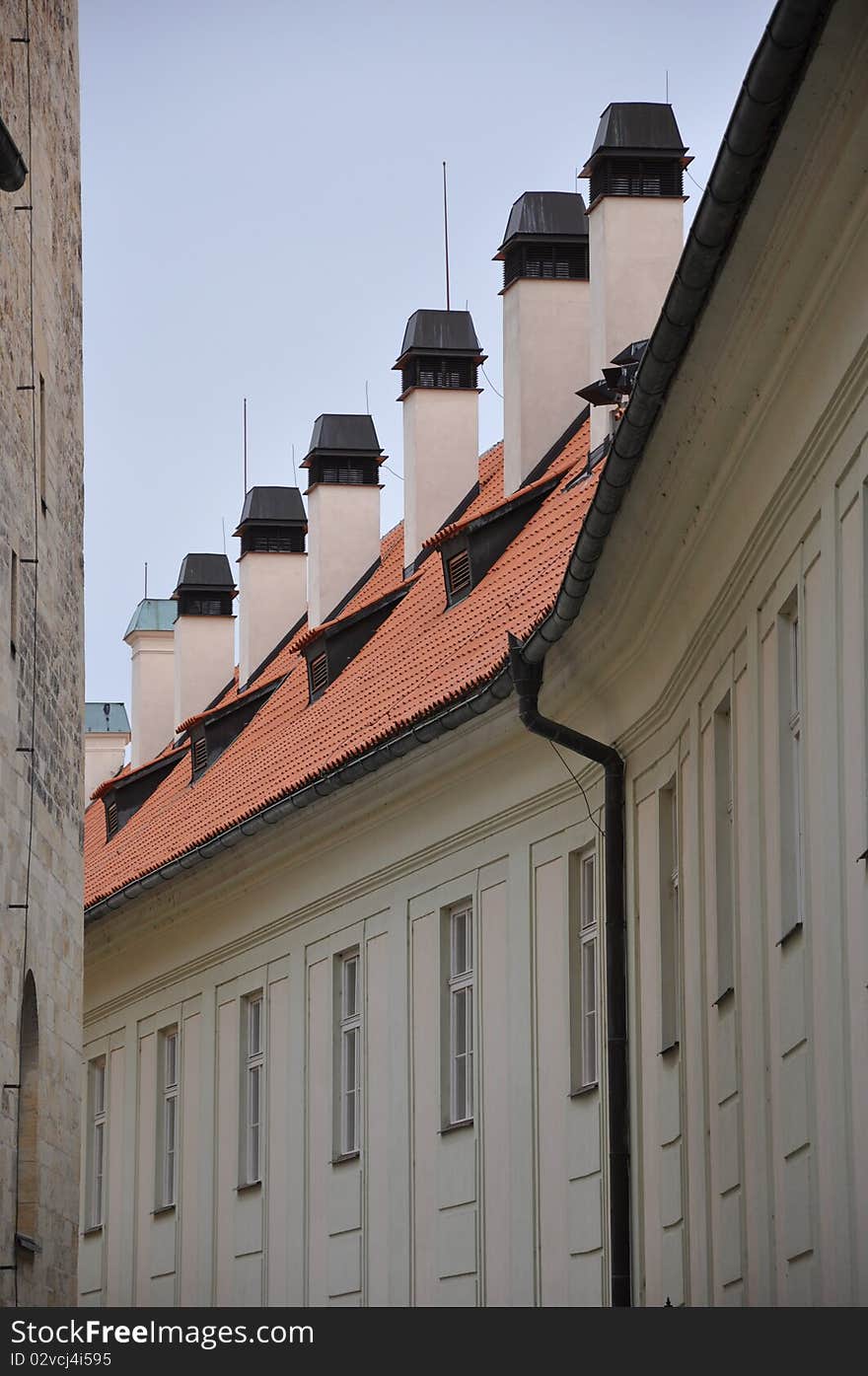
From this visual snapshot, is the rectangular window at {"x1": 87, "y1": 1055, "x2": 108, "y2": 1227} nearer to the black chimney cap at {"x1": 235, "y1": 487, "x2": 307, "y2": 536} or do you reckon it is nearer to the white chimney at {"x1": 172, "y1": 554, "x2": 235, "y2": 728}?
the white chimney at {"x1": 172, "y1": 554, "x2": 235, "y2": 728}

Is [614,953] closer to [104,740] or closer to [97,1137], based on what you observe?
[97,1137]

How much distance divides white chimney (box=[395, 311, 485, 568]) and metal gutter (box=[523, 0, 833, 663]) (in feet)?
39.3

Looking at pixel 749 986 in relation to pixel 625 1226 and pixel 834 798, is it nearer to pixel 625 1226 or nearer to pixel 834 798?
pixel 834 798

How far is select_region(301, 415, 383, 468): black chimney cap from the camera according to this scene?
3306 cm

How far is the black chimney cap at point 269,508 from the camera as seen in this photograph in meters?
36.1

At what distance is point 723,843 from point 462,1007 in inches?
247

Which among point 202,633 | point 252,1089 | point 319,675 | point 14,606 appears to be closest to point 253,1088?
point 252,1089

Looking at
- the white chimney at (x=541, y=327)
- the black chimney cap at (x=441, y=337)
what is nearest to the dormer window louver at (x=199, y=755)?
the black chimney cap at (x=441, y=337)

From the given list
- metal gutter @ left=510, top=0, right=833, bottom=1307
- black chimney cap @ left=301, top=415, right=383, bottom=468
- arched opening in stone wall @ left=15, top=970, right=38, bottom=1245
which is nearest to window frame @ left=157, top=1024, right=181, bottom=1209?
arched opening in stone wall @ left=15, top=970, right=38, bottom=1245

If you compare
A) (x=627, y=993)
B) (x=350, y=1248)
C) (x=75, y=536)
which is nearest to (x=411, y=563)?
(x=75, y=536)

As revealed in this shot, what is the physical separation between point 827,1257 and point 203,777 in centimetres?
1859

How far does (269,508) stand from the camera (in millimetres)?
36250

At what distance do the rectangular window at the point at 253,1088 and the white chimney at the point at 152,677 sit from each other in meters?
13.1
